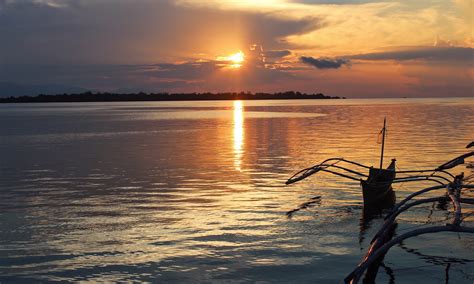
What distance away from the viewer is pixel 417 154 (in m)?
39.4

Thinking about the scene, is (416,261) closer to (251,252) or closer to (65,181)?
(251,252)

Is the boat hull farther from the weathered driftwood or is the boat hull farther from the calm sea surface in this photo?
the weathered driftwood

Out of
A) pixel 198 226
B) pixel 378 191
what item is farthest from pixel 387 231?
pixel 378 191

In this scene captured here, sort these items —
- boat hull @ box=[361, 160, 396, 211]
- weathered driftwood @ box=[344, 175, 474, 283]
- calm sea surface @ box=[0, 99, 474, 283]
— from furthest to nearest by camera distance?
1. boat hull @ box=[361, 160, 396, 211]
2. calm sea surface @ box=[0, 99, 474, 283]
3. weathered driftwood @ box=[344, 175, 474, 283]

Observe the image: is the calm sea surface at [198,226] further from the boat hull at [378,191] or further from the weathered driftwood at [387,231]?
the weathered driftwood at [387,231]

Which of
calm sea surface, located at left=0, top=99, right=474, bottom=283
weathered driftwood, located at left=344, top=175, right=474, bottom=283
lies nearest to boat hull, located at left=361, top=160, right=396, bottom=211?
calm sea surface, located at left=0, top=99, right=474, bottom=283

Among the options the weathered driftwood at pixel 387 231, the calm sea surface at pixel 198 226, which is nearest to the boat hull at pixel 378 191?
the calm sea surface at pixel 198 226

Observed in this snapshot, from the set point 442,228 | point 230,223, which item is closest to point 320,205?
point 230,223

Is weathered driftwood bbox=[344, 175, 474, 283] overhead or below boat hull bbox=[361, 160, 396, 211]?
overhead

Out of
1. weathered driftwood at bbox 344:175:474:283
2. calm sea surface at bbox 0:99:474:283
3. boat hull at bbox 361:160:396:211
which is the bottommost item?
calm sea surface at bbox 0:99:474:283

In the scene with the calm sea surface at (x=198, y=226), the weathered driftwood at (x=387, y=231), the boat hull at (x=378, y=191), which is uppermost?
the weathered driftwood at (x=387, y=231)

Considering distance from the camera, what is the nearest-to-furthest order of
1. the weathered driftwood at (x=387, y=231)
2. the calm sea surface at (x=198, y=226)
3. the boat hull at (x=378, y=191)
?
1. the weathered driftwood at (x=387, y=231)
2. the calm sea surface at (x=198, y=226)
3. the boat hull at (x=378, y=191)

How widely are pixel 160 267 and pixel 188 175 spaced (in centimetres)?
1669

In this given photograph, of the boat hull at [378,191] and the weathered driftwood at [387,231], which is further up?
the weathered driftwood at [387,231]
